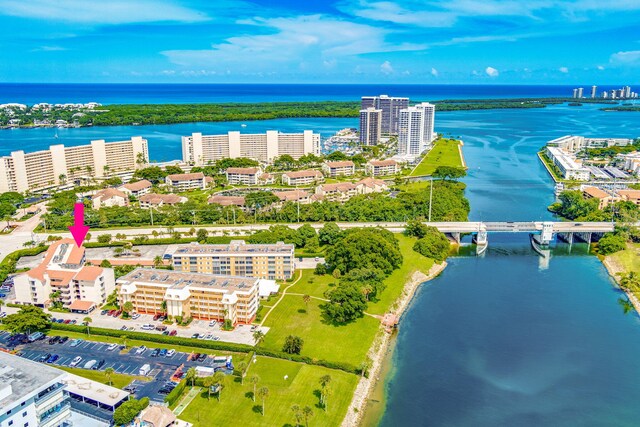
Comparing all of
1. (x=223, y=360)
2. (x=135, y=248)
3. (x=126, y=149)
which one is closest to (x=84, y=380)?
(x=223, y=360)

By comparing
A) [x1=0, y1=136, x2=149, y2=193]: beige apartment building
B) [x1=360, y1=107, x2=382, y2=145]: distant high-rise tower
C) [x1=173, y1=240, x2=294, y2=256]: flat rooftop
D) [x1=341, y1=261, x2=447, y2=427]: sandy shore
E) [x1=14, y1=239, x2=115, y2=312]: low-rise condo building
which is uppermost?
[x1=360, y1=107, x2=382, y2=145]: distant high-rise tower

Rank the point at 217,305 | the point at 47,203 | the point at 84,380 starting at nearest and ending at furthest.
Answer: the point at 84,380 < the point at 217,305 < the point at 47,203

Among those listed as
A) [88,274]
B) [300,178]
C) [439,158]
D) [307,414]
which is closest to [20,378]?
[307,414]

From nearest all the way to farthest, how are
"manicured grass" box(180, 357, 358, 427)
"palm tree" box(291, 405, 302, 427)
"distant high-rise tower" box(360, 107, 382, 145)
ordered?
1. "palm tree" box(291, 405, 302, 427)
2. "manicured grass" box(180, 357, 358, 427)
3. "distant high-rise tower" box(360, 107, 382, 145)

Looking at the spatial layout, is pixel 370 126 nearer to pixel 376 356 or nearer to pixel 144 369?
pixel 376 356

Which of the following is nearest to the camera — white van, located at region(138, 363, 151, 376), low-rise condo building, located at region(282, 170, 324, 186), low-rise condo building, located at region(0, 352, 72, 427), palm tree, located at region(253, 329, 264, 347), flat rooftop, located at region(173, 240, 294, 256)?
low-rise condo building, located at region(0, 352, 72, 427)

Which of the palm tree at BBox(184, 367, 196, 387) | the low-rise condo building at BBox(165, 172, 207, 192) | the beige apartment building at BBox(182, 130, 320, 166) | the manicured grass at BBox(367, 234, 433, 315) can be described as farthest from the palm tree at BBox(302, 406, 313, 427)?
the beige apartment building at BBox(182, 130, 320, 166)

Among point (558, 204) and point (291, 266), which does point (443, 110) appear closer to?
point (558, 204)

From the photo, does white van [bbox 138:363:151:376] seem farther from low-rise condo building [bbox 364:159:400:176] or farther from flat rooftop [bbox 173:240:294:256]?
low-rise condo building [bbox 364:159:400:176]
